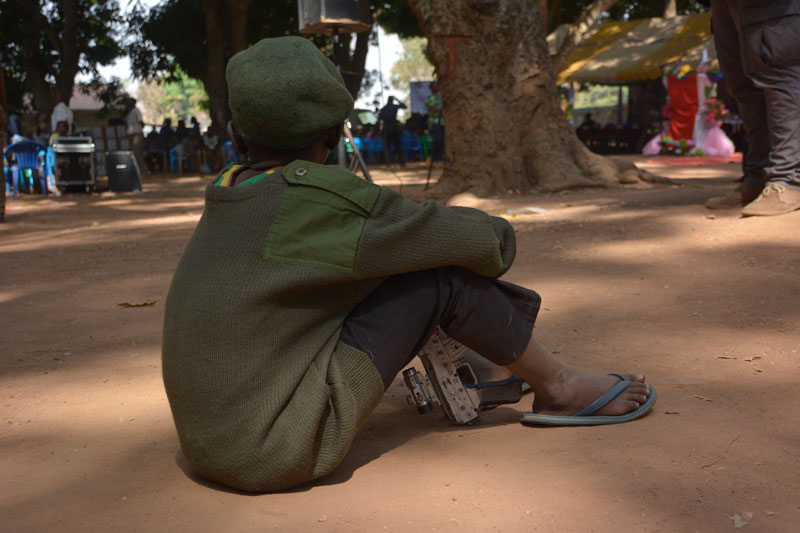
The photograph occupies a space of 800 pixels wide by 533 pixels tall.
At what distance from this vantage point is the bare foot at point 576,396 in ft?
7.84

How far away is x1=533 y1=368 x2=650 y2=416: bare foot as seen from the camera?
7.84 feet

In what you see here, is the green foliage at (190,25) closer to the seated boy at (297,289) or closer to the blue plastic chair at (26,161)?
the blue plastic chair at (26,161)

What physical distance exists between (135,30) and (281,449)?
92.1 feet

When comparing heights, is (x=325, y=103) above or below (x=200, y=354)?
above

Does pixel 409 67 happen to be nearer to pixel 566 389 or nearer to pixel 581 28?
pixel 581 28

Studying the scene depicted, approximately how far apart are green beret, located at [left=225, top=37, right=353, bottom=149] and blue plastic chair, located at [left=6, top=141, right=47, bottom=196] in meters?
13.6

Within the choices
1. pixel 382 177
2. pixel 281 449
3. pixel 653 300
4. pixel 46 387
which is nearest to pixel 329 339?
pixel 281 449

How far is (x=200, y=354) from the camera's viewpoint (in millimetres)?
1989

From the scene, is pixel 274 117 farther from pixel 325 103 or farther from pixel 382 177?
pixel 382 177

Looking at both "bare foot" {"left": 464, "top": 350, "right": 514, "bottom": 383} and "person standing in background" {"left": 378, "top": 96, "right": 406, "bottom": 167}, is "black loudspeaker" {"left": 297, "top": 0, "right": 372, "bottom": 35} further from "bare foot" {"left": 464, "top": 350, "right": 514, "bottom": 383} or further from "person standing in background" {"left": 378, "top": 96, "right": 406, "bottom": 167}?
"person standing in background" {"left": 378, "top": 96, "right": 406, "bottom": 167}

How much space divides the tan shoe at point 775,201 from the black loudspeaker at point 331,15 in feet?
19.2

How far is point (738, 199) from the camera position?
5.80 m

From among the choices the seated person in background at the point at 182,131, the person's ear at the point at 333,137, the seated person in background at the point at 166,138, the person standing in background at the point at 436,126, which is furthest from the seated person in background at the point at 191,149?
the person's ear at the point at 333,137

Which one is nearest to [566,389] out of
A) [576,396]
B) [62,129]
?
[576,396]
